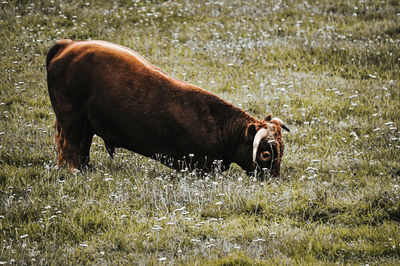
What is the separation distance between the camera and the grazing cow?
7379mm

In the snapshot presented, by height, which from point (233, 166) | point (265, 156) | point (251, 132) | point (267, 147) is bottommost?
point (233, 166)

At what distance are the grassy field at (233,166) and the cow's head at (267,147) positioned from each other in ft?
1.11

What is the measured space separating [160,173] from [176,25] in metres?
10.3

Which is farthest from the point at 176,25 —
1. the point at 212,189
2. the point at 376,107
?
the point at 212,189

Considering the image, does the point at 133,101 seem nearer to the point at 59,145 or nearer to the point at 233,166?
the point at 59,145

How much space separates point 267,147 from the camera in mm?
7461

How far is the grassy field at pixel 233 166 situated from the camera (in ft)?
17.8

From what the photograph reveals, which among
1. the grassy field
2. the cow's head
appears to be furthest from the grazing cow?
the grassy field

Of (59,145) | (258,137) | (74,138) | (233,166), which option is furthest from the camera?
(233,166)

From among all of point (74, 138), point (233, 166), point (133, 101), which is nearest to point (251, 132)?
point (233, 166)

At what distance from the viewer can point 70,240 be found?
17.9 ft

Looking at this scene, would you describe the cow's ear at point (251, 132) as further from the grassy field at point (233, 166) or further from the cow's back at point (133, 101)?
the grassy field at point (233, 166)

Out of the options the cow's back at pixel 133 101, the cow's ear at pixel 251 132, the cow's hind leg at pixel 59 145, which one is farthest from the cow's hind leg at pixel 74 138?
the cow's ear at pixel 251 132

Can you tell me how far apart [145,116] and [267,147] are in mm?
1961
